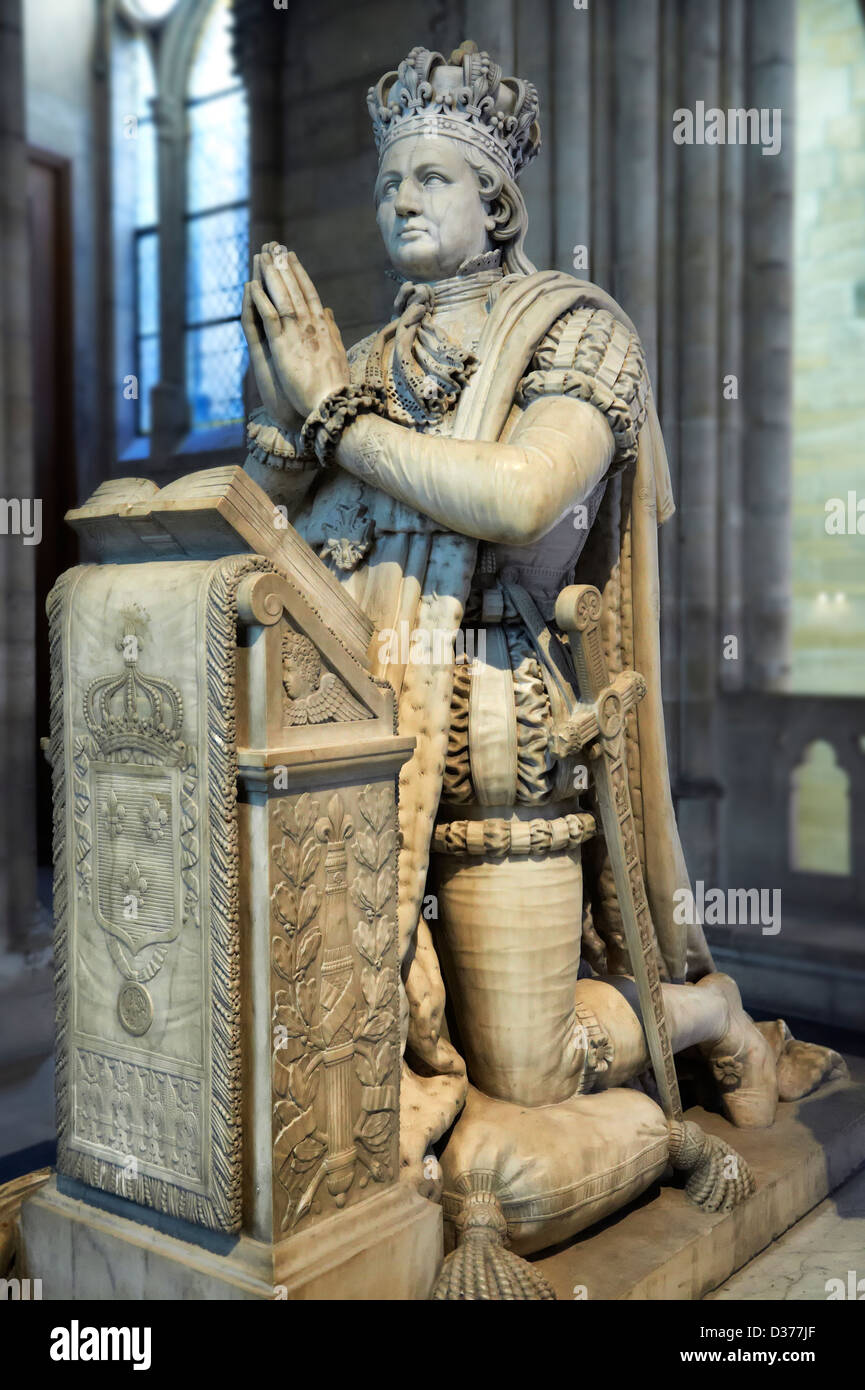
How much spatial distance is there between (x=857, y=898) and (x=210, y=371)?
3961 mm

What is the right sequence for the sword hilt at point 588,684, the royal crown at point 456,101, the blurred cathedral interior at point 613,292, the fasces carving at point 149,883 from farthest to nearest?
the blurred cathedral interior at point 613,292 → the royal crown at point 456,101 → the sword hilt at point 588,684 → the fasces carving at point 149,883

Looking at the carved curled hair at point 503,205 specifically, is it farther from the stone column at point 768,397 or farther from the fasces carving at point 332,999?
the stone column at point 768,397

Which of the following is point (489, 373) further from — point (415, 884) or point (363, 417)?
point (415, 884)

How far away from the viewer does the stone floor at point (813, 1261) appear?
2.77 m

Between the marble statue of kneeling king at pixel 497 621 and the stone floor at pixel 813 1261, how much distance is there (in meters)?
0.16

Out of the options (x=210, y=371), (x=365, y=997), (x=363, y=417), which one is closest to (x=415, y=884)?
(x=365, y=997)

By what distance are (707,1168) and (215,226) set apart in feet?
17.7

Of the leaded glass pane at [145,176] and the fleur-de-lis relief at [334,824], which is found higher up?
the leaded glass pane at [145,176]

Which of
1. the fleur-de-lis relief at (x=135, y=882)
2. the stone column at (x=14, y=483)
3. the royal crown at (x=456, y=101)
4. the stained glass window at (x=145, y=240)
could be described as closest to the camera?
the fleur-de-lis relief at (x=135, y=882)

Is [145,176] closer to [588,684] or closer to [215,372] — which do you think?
[215,372]

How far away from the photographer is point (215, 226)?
268 inches

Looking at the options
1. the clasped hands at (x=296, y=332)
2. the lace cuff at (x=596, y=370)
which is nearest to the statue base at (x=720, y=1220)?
the lace cuff at (x=596, y=370)

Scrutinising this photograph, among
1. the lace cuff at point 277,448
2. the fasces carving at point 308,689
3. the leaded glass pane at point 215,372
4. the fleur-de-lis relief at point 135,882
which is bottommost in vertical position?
the fleur-de-lis relief at point 135,882

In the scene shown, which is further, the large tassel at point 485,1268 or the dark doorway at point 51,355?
the dark doorway at point 51,355
